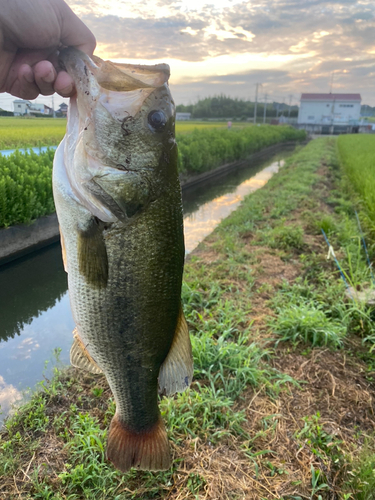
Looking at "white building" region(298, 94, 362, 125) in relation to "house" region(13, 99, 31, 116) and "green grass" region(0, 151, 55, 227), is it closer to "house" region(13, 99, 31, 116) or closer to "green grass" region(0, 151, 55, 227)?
"green grass" region(0, 151, 55, 227)

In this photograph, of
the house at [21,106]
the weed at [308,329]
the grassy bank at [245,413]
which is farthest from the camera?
the weed at [308,329]

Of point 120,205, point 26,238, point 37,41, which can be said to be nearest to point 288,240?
point 26,238

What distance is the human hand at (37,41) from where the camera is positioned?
51.6 inches

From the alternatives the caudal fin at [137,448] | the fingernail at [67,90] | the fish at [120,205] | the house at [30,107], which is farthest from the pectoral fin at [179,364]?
the house at [30,107]

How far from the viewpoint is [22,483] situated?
2.13 meters

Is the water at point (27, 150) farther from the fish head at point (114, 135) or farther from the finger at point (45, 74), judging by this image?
the fish head at point (114, 135)

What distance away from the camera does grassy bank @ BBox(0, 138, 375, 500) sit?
2.17 m

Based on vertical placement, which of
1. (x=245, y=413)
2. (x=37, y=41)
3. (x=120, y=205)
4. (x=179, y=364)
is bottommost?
(x=245, y=413)

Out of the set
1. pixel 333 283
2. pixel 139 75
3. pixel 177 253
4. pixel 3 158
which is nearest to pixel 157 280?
pixel 177 253

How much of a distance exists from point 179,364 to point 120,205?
0.73 meters

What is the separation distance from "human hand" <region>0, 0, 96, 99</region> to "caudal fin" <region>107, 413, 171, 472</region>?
141 cm

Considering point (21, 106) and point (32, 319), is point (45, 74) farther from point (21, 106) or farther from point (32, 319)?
point (32, 319)

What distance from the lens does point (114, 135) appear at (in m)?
1.31

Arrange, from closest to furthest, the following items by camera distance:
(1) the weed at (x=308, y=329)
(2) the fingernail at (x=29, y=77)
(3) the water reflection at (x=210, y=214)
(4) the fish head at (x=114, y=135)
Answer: (4) the fish head at (x=114, y=135), (2) the fingernail at (x=29, y=77), (1) the weed at (x=308, y=329), (3) the water reflection at (x=210, y=214)
